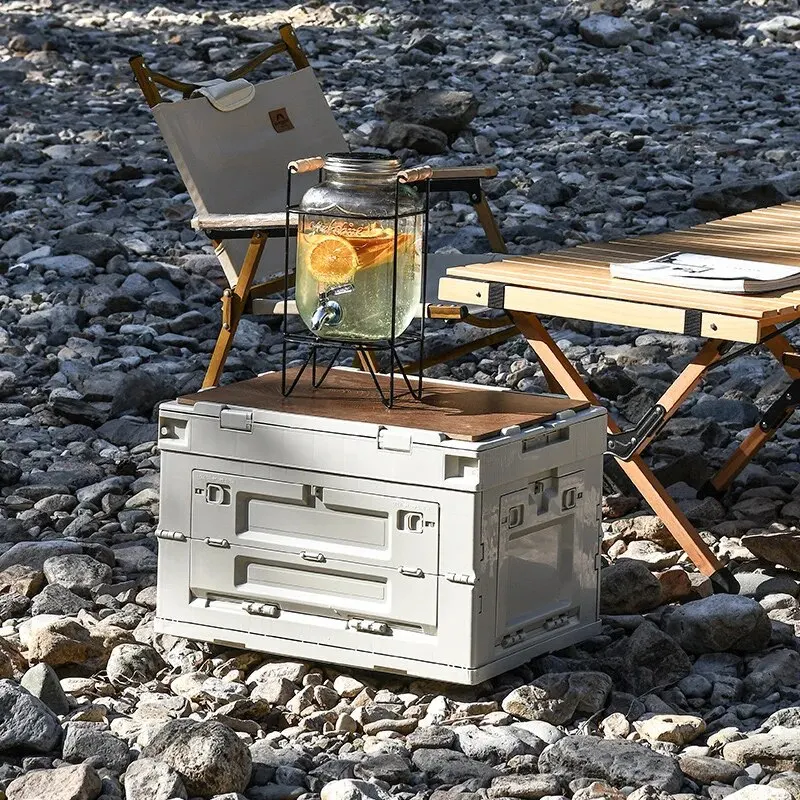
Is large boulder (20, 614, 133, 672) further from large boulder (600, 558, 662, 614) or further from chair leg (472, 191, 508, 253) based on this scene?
chair leg (472, 191, 508, 253)

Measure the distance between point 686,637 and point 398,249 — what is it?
1.02 metres

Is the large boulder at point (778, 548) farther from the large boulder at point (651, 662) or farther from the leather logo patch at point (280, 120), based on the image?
the leather logo patch at point (280, 120)

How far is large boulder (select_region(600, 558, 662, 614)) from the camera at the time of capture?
377cm

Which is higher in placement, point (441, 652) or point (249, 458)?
point (249, 458)

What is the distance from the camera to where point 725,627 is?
11.5 ft

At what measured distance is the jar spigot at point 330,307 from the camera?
3.41m

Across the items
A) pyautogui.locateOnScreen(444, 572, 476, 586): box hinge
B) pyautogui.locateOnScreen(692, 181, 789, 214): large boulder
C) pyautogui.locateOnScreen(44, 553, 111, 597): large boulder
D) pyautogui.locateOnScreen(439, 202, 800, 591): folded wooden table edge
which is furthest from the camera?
pyautogui.locateOnScreen(692, 181, 789, 214): large boulder

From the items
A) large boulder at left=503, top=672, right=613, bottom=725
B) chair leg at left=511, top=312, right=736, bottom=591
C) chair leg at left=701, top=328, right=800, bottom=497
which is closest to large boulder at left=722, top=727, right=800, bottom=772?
large boulder at left=503, top=672, right=613, bottom=725

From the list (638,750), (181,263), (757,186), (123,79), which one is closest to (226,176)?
(181,263)

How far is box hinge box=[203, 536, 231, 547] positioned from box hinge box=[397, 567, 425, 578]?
394 mm

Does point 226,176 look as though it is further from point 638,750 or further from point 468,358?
point 638,750

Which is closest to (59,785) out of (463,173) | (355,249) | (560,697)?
(560,697)

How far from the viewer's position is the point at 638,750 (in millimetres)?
2975

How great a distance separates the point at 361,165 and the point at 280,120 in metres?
2.27
